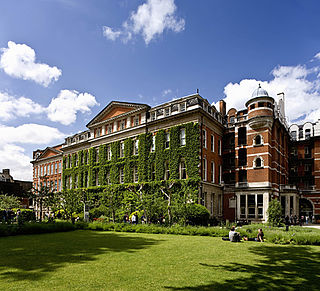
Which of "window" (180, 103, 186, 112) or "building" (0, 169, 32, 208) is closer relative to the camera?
"window" (180, 103, 186, 112)

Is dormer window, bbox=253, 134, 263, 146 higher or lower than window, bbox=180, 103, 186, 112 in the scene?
lower

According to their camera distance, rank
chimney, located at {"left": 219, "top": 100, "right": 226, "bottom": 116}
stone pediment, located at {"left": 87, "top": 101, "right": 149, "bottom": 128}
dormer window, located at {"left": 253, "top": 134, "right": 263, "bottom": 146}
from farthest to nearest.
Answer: chimney, located at {"left": 219, "top": 100, "right": 226, "bottom": 116}, stone pediment, located at {"left": 87, "top": 101, "right": 149, "bottom": 128}, dormer window, located at {"left": 253, "top": 134, "right": 263, "bottom": 146}

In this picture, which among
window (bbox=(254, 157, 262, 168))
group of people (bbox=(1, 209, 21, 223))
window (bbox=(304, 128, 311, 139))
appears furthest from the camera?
window (bbox=(304, 128, 311, 139))

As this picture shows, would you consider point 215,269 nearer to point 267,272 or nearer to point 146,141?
point 267,272

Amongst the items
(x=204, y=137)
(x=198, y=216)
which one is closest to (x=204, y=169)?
(x=204, y=137)

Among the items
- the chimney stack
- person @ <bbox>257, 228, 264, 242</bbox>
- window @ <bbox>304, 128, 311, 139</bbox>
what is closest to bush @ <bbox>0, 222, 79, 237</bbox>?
person @ <bbox>257, 228, 264, 242</bbox>

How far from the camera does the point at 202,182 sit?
3291cm

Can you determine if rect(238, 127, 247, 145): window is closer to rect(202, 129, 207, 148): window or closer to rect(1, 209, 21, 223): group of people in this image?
rect(202, 129, 207, 148): window

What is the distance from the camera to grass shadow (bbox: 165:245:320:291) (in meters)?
7.86

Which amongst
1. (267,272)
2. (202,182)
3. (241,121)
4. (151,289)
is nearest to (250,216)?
(202,182)

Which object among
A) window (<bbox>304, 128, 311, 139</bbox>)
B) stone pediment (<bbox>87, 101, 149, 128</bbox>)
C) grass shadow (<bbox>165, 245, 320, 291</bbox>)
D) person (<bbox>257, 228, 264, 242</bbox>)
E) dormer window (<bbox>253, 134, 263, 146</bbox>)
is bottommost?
person (<bbox>257, 228, 264, 242</bbox>)

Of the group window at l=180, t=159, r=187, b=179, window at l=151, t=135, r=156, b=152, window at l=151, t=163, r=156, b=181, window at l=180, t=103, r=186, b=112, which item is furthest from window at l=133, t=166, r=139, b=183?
window at l=180, t=103, r=186, b=112

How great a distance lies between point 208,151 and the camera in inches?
1393

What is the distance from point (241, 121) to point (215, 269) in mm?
30872
